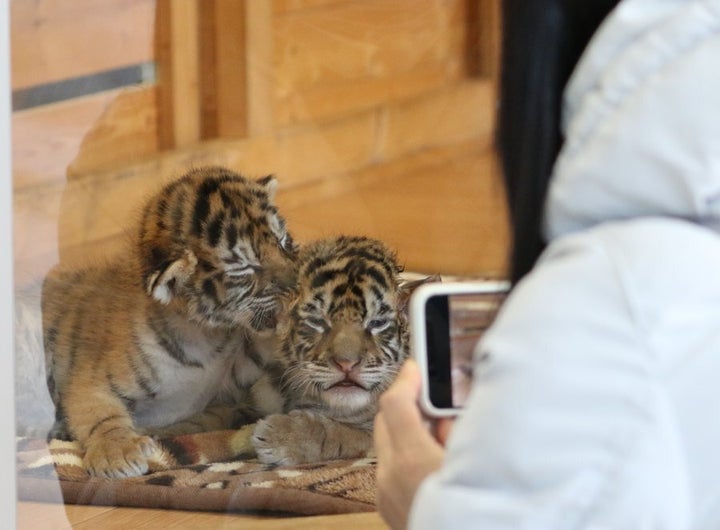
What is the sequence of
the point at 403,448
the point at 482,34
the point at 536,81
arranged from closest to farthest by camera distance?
the point at 536,81 → the point at 403,448 → the point at 482,34

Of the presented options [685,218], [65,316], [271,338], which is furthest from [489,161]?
[685,218]

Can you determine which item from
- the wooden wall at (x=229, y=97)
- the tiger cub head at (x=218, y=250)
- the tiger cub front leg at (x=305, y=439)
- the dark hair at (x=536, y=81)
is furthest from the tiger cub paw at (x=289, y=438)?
the dark hair at (x=536, y=81)

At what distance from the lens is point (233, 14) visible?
47.7 inches

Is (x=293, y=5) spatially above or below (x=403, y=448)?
above

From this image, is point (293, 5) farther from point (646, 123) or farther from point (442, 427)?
point (646, 123)

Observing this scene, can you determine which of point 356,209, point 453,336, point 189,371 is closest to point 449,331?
point 453,336

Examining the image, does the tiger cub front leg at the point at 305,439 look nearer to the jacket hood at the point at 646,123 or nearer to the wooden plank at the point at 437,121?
the wooden plank at the point at 437,121

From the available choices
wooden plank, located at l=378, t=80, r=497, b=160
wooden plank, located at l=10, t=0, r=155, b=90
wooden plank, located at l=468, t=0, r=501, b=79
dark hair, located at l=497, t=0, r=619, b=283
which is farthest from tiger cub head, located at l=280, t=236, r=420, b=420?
dark hair, located at l=497, t=0, r=619, b=283

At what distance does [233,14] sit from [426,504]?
773mm

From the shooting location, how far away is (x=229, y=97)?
48.2 inches

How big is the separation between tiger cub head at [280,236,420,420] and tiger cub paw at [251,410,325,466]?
0.9 inches

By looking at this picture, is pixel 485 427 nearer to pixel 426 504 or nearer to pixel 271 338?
pixel 426 504

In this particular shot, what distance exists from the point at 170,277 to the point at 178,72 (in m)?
0.23

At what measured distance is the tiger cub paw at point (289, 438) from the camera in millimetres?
1198
